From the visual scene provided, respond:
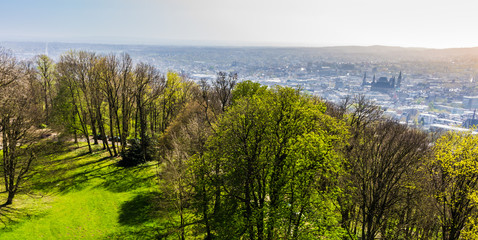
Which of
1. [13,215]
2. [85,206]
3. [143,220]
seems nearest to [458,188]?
[143,220]

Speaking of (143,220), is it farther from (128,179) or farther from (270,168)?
(270,168)

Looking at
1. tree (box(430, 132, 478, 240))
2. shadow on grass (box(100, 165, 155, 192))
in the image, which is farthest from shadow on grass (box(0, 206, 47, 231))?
tree (box(430, 132, 478, 240))

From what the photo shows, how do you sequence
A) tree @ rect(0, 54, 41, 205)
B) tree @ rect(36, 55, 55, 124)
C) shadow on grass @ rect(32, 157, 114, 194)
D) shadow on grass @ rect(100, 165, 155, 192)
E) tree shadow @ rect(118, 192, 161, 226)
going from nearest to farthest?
tree @ rect(0, 54, 41, 205), tree shadow @ rect(118, 192, 161, 226), shadow on grass @ rect(32, 157, 114, 194), shadow on grass @ rect(100, 165, 155, 192), tree @ rect(36, 55, 55, 124)

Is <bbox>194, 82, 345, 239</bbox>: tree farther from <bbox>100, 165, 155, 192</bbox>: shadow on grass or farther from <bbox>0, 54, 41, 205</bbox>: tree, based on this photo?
<bbox>0, 54, 41, 205</bbox>: tree

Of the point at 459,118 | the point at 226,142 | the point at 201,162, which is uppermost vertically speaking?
the point at 226,142

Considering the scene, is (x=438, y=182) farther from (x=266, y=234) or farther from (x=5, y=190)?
(x=5, y=190)

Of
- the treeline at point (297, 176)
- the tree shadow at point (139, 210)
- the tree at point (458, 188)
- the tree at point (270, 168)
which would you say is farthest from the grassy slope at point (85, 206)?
the tree at point (458, 188)

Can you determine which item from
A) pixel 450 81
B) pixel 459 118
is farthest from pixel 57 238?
pixel 450 81
